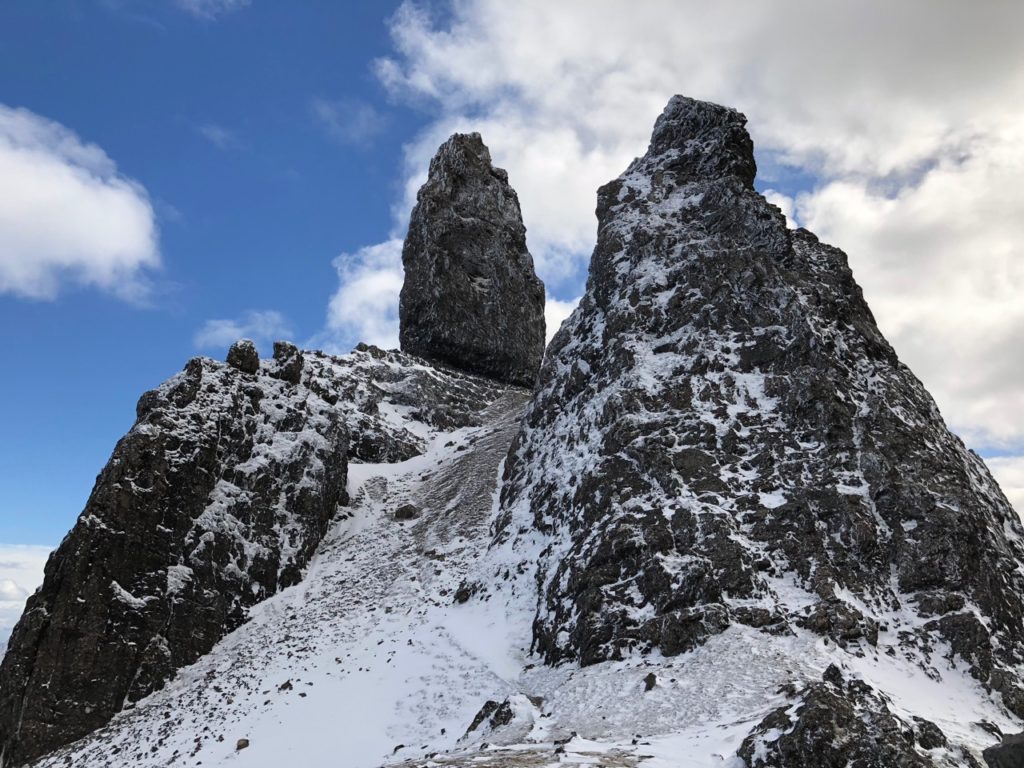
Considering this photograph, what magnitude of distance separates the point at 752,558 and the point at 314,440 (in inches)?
995

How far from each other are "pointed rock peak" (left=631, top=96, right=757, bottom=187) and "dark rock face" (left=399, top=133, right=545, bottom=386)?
30.5 meters

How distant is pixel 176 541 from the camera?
100 ft

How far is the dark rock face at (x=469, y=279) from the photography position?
230 ft

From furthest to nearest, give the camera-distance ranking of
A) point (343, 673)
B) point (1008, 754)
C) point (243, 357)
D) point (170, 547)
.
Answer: point (243, 357) < point (170, 547) < point (343, 673) < point (1008, 754)

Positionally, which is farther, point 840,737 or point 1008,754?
point 840,737

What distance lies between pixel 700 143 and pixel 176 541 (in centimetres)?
3455

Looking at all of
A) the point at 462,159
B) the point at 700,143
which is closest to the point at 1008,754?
the point at 700,143

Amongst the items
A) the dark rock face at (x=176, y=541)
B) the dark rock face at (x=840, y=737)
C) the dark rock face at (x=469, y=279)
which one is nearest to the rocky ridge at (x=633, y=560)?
the dark rock face at (x=840, y=737)

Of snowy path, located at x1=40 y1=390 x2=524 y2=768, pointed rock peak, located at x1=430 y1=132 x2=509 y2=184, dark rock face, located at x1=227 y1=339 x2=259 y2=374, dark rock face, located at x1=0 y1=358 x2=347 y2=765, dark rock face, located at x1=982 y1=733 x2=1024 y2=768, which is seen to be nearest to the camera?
dark rock face, located at x1=982 y1=733 x2=1024 y2=768

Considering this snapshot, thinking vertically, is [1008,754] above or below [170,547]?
below

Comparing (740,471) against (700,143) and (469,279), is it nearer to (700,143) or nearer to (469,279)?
(700,143)

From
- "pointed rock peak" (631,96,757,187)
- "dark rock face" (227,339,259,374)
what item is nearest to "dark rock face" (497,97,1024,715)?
"pointed rock peak" (631,96,757,187)

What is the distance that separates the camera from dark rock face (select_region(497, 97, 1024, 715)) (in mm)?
21297

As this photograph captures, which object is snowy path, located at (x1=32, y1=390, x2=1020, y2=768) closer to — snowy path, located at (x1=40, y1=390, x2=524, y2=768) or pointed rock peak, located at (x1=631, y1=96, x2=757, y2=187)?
snowy path, located at (x1=40, y1=390, x2=524, y2=768)
